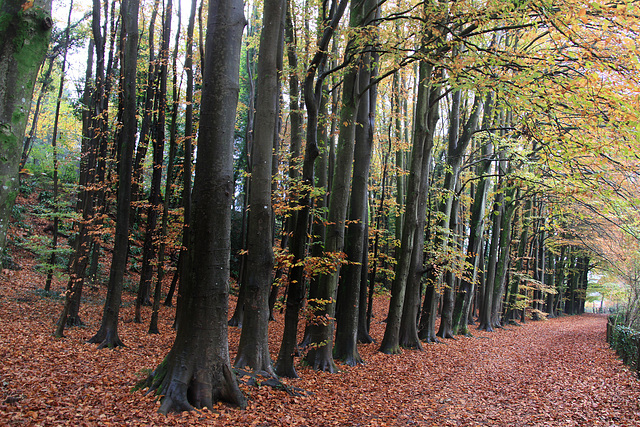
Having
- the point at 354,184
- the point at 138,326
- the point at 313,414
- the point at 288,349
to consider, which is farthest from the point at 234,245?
the point at 313,414

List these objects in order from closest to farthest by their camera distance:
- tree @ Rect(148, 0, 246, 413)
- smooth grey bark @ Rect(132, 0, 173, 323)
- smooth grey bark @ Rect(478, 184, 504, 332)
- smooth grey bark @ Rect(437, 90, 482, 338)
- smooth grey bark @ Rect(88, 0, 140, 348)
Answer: tree @ Rect(148, 0, 246, 413) < smooth grey bark @ Rect(88, 0, 140, 348) < smooth grey bark @ Rect(132, 0, 173, 323) < smooth grey bark @ Rect(437, 90, 482, 338) < smooth grey bark @ Rect(478, 184, 504, 332)

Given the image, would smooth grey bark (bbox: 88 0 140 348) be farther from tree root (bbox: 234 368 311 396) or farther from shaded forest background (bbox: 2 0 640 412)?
tree root (bbox: 234 368 311 396)

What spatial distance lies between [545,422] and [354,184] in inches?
233

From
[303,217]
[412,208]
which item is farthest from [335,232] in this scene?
[412,208]

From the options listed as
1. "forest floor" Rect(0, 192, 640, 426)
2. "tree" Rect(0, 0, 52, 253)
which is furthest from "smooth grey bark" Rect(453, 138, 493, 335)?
"tree" Rect(0, 0, 52, 253)

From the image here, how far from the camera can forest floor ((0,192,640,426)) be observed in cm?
474

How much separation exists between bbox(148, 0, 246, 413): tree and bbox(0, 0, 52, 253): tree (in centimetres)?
244

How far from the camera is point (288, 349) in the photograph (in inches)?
282

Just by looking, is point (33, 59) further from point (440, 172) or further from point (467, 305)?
point (440, 172)

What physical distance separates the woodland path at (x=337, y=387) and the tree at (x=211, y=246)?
0.39m

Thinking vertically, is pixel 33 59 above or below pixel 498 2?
below

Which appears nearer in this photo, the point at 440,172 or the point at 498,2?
the point at 498,2

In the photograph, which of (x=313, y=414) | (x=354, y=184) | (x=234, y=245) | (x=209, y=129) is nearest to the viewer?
(x=209, y=129)

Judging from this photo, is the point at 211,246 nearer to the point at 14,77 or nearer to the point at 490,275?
the point at 14,77
